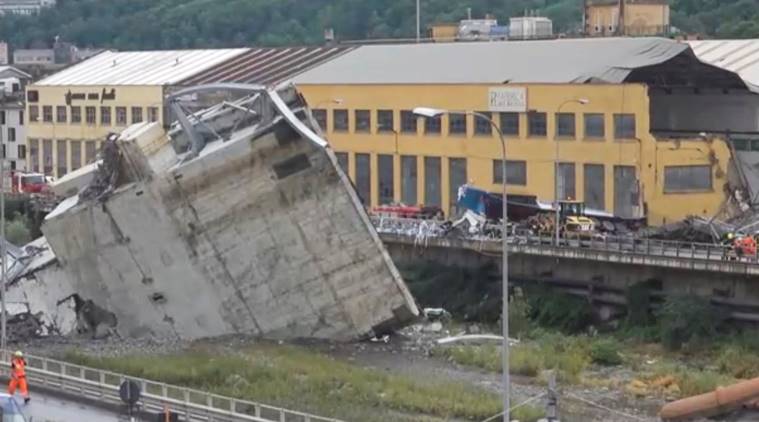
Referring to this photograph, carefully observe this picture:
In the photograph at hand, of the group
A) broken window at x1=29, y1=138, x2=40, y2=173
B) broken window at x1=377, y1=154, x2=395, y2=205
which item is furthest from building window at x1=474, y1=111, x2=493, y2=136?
broken window at x1=29, y1=138, x2=40, y2=173

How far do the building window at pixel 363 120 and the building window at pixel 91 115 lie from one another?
949 inches

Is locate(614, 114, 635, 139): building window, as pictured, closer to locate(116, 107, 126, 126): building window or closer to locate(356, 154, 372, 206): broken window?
locate(356, 154, 372, 206): broken window

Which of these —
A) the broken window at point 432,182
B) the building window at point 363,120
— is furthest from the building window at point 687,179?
the building window at point 363,120

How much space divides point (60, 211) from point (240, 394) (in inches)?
553

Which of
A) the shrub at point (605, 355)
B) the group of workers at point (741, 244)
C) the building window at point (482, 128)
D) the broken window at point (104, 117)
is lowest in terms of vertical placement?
the shrub at point (605, 355)

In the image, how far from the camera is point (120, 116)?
95750 millimetres

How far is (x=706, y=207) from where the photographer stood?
65500mm

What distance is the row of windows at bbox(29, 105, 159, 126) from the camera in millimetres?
94256

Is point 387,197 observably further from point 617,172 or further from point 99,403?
point 99,403

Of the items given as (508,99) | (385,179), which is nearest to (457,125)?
(508,99)

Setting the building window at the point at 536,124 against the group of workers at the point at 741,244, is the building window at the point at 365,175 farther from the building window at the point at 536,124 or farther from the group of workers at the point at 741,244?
the group of workers at the point at 741,244

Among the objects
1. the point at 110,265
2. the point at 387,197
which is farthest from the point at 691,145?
the point at 110,265

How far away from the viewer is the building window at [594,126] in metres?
66.9

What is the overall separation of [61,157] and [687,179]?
4476 centimetres
